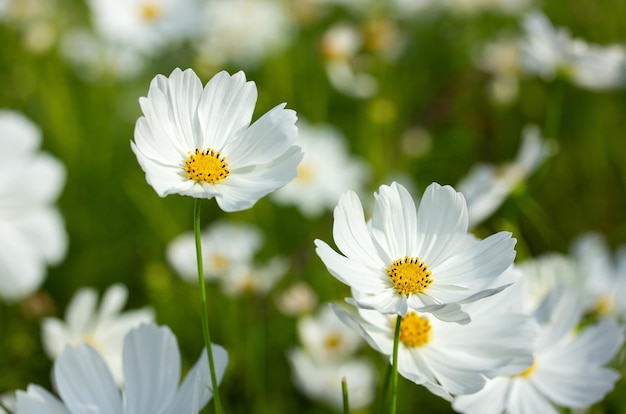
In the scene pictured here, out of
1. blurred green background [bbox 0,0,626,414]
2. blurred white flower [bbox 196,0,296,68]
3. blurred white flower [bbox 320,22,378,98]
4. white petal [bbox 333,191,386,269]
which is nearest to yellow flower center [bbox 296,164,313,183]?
blurred green background [bbox 0,0,626,414]

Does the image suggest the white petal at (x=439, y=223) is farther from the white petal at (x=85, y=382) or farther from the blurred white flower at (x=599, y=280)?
the blurred white flower at (x=599, y=280)

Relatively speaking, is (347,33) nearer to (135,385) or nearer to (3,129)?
(3,129)

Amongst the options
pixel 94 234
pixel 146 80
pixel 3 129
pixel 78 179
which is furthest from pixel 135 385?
pixel 146 80

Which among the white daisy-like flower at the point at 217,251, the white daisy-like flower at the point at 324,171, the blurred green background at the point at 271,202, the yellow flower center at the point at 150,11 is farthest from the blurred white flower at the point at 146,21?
the white daisy-like flower at the point at 217,251

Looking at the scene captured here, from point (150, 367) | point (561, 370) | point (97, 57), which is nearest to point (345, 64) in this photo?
point (97, 57)

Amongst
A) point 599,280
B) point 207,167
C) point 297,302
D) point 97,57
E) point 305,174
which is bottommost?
point 207,167

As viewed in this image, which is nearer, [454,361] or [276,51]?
[454,361]

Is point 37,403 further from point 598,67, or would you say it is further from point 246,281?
point 598,67
